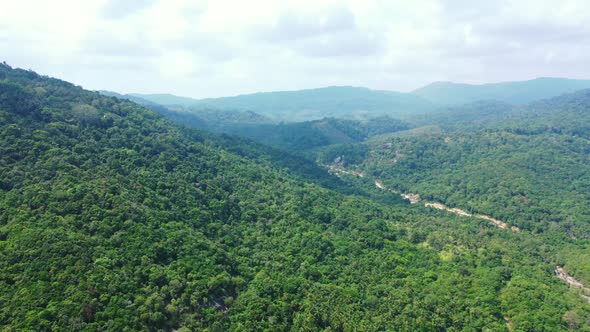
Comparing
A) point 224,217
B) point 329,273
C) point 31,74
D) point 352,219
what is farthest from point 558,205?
point 31,74

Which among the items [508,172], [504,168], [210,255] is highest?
[210,255]

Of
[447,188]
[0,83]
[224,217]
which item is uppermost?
[0,83]

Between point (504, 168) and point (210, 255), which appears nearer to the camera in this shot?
Result: point (210, 255)

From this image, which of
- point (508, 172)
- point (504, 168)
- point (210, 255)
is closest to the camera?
point (210, 255)

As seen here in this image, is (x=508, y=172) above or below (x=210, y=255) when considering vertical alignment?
below

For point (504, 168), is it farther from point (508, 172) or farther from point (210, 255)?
point (210, 255)

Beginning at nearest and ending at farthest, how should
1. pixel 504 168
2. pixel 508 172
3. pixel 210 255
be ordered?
pixel 210 255 → pixel 508 172 → pixel 504 168

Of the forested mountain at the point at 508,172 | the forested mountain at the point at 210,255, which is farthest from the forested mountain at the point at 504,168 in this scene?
the forested mountain at the point at 210,255

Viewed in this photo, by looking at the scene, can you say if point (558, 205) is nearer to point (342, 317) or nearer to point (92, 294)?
point (342, 317)

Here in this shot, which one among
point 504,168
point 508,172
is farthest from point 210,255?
point 504,168
